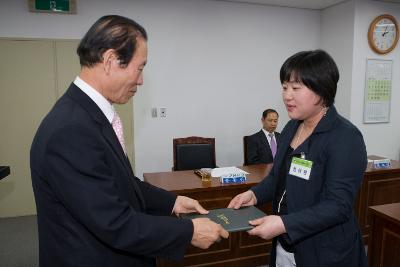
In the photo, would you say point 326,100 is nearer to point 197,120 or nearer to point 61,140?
point 61,140

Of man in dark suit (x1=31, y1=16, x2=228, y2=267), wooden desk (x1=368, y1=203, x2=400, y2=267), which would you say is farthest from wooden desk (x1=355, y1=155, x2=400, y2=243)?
man in dark suit (x1=31, y1=16, x2=228, y2=267)

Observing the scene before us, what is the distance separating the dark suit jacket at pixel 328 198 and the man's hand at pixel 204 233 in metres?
0.29

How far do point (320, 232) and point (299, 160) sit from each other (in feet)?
1.01

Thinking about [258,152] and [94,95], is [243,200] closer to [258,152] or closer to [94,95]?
[94,95]

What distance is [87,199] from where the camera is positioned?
3.10 ft

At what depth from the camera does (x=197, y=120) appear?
15.9 ft

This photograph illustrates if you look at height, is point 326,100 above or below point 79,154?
above

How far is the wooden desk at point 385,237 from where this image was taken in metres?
2.03

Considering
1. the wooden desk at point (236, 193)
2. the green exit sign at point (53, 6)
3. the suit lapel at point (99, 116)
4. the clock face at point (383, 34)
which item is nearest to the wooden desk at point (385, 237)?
the wooden desk at point (236, 193)

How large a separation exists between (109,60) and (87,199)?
44 cm

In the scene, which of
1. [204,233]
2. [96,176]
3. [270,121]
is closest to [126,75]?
[96,176]

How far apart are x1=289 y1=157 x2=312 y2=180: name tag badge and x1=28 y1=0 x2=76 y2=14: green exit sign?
3831 mm

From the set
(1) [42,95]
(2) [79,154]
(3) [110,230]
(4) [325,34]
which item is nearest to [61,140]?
(2) [79,154]

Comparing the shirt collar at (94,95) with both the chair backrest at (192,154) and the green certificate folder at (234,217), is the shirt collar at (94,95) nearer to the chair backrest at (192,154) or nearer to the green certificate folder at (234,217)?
the green certificate folder at (234,217)
